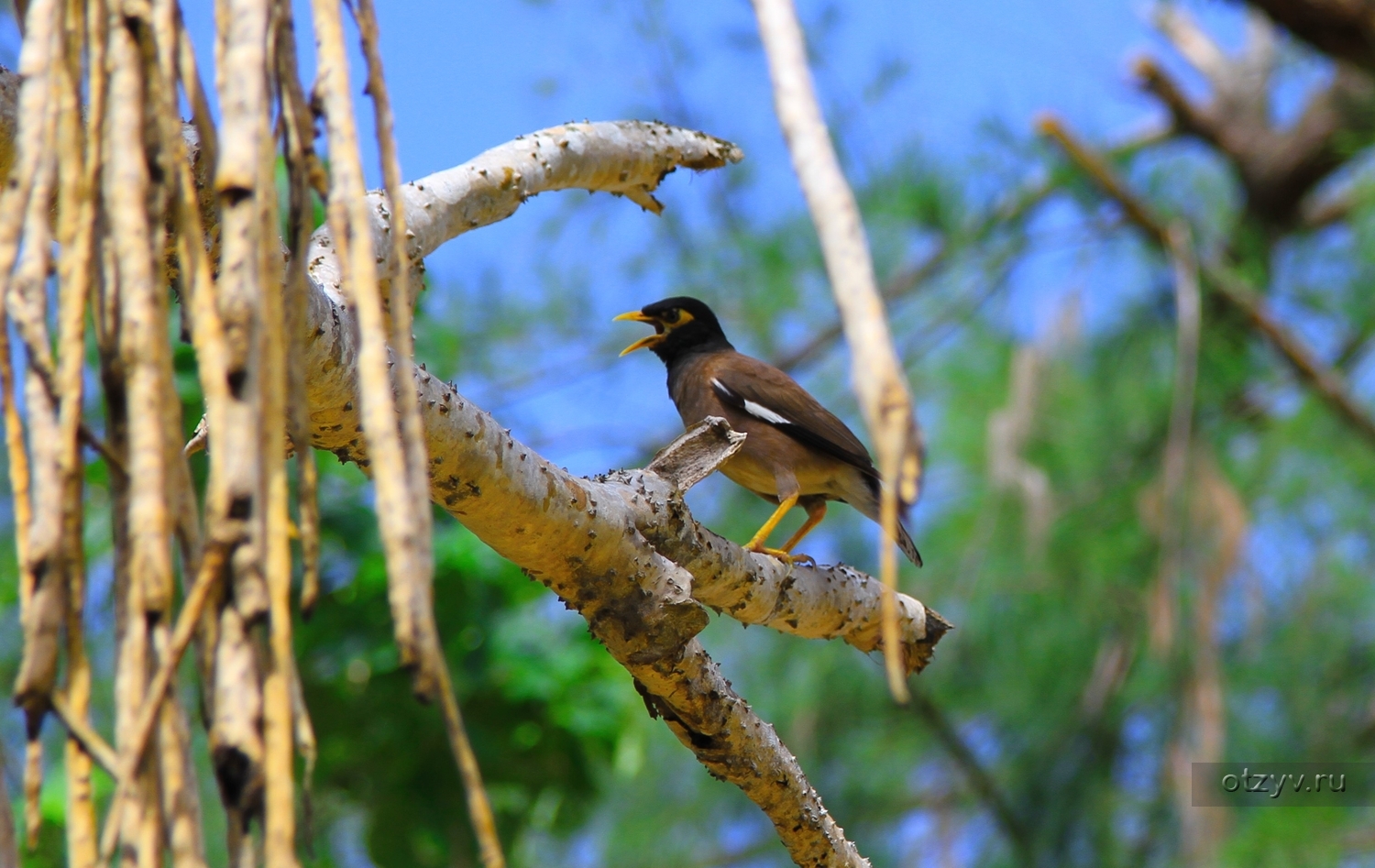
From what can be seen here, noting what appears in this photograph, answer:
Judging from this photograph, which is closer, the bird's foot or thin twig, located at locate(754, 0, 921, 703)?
thin twig, located at locate(754, 0, 921, 703)

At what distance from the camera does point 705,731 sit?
266 centimetres

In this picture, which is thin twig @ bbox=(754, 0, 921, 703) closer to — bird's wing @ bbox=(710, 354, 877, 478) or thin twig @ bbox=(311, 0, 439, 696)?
thin twig @ bbox=(311, 0, 439, 696)

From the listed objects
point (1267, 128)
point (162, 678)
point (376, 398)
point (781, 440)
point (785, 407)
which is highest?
point (1267, 128)

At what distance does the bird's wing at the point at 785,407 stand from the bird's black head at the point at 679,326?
509 millimetres

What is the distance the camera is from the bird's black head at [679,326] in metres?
5.16

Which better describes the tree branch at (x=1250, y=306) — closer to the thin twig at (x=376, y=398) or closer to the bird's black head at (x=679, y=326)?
the bird's black head at (x=679, y=326)

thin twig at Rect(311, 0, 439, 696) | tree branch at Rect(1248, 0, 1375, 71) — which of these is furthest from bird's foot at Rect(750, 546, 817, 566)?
tree branch at Rect(1248, 0, 1375, 71)

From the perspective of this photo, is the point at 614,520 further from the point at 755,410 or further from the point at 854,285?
the point at 755,410

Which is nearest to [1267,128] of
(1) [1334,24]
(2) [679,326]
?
(1) [1334,24]

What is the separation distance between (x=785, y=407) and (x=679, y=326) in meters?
0.89

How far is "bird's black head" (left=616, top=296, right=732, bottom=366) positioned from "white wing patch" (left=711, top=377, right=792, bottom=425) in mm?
584

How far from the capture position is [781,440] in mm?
4355

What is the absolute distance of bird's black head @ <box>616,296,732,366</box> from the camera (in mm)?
5156

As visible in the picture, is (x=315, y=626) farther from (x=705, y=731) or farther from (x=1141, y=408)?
(x=1141, y=408)
